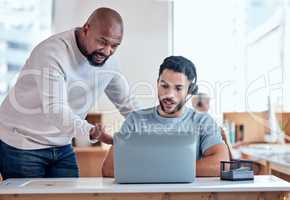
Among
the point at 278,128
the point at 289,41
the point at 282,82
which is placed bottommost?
the point at 278,128

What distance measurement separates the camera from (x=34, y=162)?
204 centimetres

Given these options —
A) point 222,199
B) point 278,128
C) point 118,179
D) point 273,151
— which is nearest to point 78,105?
point 118,179

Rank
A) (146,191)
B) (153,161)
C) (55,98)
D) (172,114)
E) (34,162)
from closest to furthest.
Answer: (146,191)
(153,161)
(55,98)
(34,162)
(172,114)

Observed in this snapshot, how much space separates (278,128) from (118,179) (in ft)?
7.39

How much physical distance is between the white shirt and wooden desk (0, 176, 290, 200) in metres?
0.36

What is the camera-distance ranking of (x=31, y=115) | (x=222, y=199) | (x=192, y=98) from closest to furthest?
(x=222, y=199) → (x=31, y=115) → (x=192, y=98)

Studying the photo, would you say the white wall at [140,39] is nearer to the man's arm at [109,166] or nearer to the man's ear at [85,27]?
the man's ear at [85,27]

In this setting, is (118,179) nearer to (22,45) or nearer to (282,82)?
(282,82)

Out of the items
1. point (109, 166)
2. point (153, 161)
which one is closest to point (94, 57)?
point (109, 166)

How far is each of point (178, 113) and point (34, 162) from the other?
2.38ft

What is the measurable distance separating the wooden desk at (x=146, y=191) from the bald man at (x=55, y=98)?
0.34 metres

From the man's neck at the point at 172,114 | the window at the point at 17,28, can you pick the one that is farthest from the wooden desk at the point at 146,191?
the window at the point at 17,28

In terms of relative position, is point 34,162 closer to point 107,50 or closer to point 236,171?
point 107,50

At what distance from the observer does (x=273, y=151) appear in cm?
330
